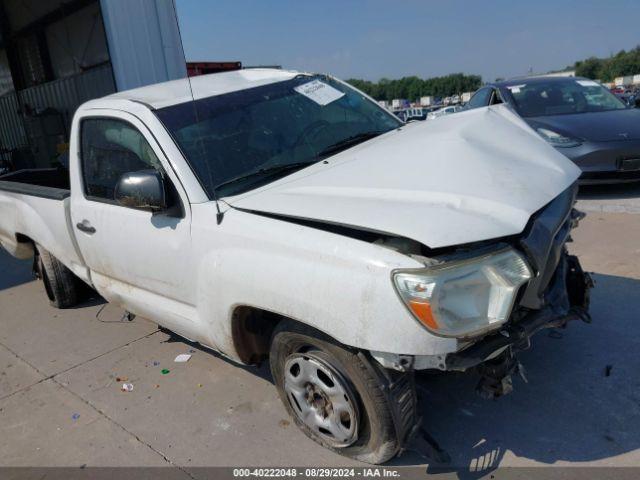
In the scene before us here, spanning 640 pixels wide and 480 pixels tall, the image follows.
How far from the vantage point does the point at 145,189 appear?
8.97 feet

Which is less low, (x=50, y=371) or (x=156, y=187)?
(x=156, y=187)

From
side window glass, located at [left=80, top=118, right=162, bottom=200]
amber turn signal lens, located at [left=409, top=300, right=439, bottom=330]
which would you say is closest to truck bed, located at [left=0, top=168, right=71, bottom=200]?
side window glass, located at [left=80, top=118, right=162, bottom=200]

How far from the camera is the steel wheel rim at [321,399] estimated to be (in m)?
2.39

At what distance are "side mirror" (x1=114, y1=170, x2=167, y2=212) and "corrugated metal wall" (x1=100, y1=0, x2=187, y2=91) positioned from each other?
22.5 feet

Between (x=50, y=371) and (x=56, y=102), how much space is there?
14115mm

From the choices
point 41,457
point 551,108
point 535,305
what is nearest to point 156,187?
point 41,457

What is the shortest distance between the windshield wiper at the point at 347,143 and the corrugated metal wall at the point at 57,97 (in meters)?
9.54

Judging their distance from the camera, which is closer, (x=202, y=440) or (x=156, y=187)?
(x=156, y=187)

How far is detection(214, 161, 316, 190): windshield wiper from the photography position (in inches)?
113

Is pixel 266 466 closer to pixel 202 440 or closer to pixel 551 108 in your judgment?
pixel 202 440

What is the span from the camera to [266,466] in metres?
2.65

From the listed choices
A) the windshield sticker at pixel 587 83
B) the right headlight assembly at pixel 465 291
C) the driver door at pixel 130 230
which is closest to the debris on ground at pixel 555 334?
the right headlight assembly at pixel 465 291

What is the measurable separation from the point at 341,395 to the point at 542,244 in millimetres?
1097

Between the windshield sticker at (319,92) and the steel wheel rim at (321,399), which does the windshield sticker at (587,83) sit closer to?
the windshield sticker at (319,92)
